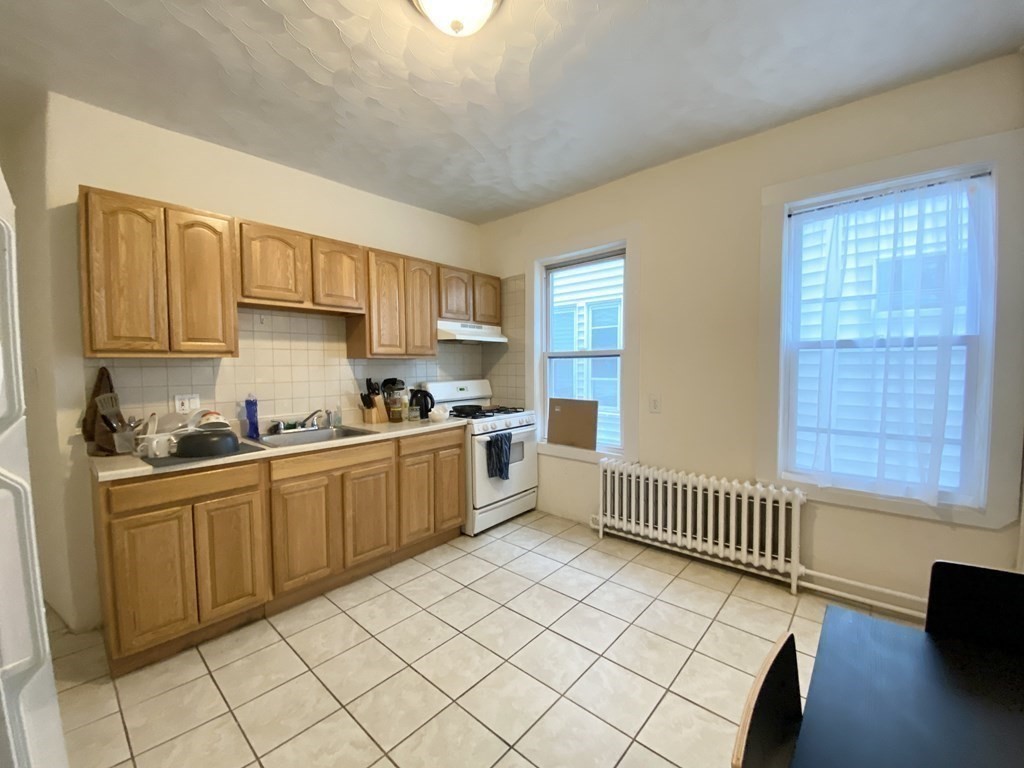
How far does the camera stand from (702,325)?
2744mm

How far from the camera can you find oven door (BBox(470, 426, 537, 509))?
3.18 m

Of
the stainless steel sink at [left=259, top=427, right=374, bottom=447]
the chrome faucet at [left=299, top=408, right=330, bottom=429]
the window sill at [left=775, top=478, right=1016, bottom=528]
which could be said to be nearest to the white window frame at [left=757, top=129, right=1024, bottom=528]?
the window sill at [left=775, top=478, right=1016, bottom=528]

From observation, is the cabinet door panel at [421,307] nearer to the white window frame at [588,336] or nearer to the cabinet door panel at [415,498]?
the cabinet door panel at [415,498]

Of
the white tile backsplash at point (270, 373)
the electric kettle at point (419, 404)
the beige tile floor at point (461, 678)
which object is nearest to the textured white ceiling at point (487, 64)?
the white tile backsplash at point (270, 373)

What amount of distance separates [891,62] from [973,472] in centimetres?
193

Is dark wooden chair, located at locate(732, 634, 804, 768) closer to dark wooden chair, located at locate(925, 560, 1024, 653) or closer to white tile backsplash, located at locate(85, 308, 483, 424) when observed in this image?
dark wooden chair, located at locate(925, 560, 1024, 653)

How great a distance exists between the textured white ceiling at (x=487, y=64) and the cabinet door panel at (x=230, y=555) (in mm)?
2015

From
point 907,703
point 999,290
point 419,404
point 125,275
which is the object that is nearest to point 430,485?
point 419,404

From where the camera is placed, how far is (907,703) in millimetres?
821

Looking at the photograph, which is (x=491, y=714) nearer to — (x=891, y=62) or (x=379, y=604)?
(x=379, y=604)

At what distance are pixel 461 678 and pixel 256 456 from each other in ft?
4.78

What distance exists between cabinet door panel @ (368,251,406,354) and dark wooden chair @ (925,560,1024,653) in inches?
115

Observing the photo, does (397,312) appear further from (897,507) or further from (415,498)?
(897,507)

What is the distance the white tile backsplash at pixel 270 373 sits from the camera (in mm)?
2291
